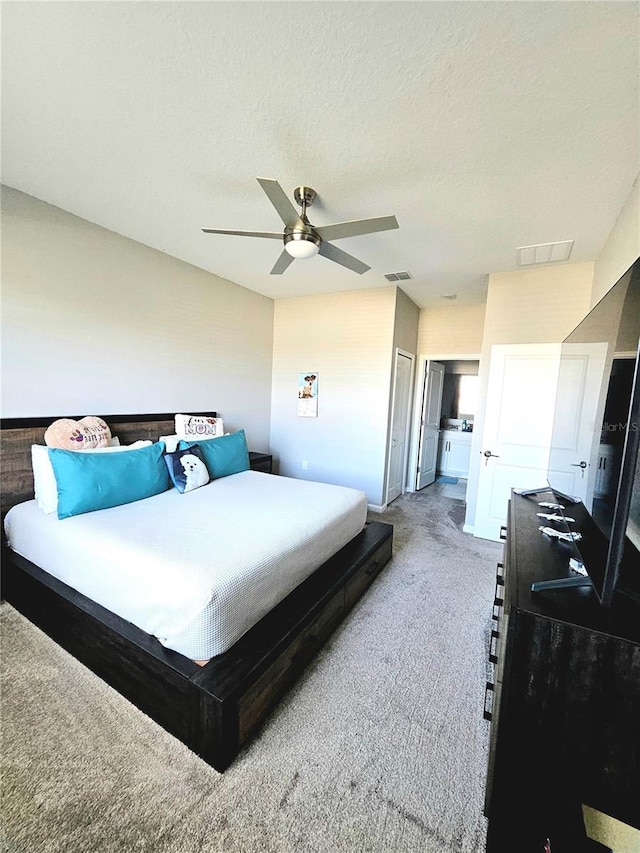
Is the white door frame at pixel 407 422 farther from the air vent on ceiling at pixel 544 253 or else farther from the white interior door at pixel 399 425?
the air vent on ceiling at pixel 544 253

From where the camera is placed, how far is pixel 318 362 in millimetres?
4734

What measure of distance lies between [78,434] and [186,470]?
2.85ft

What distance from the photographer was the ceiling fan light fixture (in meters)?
2.02

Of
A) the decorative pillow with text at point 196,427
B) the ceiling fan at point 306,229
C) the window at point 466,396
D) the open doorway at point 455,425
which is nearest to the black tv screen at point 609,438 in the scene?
the ceiling fan at point 306,229

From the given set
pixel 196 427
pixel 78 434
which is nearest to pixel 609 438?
pixel 78 434

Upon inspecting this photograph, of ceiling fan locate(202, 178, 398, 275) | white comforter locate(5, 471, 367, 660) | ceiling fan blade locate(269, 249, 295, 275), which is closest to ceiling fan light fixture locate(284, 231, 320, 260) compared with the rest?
ceiling fan locate(202, 178, 398, 275)

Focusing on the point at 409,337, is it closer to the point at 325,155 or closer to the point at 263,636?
the point at 325,155

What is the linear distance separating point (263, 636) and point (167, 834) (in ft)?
2.17

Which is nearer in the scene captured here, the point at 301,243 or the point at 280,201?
the point at 280,201

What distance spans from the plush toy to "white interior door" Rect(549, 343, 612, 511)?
10.7ft

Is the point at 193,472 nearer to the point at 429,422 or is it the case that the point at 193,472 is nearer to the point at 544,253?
the point at 544,253

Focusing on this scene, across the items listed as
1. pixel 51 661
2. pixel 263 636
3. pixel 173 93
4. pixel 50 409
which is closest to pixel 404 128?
pixel 173 93

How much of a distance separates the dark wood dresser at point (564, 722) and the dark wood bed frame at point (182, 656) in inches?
36.8

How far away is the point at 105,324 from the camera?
9.89ft
